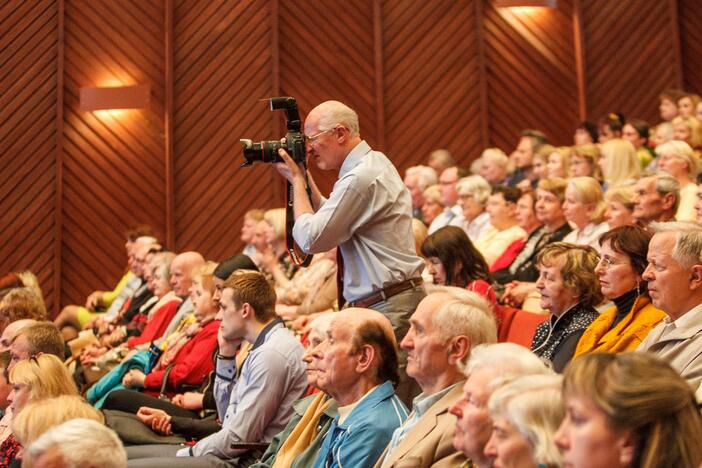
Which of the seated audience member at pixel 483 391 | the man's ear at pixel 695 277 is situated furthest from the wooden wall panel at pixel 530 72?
the seated audience member at pixel 483 391

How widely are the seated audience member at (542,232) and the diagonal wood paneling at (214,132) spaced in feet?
10.6

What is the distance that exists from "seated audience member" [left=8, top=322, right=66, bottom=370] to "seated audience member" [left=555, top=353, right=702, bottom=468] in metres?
2.77

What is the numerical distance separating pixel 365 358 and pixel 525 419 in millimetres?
1181

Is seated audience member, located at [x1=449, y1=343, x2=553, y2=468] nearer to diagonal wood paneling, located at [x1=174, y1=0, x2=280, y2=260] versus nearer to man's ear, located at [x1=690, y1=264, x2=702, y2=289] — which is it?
man's ear, located at [x1=690, y1=264, x2=702, y2=289]

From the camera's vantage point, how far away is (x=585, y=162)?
22.1ft

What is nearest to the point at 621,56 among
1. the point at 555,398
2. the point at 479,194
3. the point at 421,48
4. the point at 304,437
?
the point at 421,48

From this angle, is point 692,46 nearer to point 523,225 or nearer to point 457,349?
point 523,225

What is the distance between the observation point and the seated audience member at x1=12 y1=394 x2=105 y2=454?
9.96ft

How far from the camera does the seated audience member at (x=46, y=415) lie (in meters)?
3.04

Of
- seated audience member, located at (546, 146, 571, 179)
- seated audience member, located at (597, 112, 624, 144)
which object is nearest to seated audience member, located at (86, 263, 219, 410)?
seated audience member, located at (546, 146, 571, 179)

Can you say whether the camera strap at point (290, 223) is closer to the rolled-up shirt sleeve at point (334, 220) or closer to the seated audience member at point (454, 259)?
the rolled-up shirt sleeve at point (334, 220)

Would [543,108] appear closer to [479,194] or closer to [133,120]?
[479,194]

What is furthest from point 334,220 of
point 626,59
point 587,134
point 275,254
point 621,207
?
point 626,59

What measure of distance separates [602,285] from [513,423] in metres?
1.56
